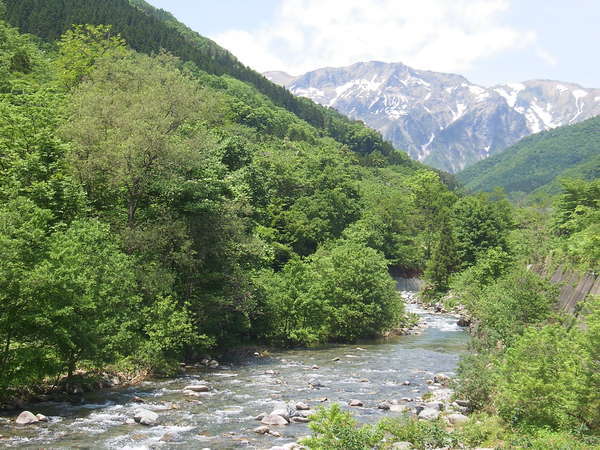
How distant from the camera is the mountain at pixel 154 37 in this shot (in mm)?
100500

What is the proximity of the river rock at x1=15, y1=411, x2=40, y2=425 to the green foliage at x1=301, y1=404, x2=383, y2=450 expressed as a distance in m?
10.1

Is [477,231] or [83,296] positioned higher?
[477,231]

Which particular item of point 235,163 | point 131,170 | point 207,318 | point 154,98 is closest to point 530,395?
point 207,318

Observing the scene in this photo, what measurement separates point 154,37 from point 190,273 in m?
108

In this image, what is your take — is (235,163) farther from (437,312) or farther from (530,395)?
(530,395)

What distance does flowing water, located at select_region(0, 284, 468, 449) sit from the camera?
16344 millimetres

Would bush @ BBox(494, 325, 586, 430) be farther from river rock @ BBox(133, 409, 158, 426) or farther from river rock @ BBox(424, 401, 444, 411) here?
river rock @ BBox(133, 409, 158, 426)

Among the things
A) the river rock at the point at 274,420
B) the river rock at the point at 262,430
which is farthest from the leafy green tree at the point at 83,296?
the river rock at the point at 262,430

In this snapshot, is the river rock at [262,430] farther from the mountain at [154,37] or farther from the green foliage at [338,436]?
the mountain at [154,37]

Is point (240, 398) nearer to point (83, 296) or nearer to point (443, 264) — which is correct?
point (83, 296)

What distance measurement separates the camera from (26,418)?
672 inches

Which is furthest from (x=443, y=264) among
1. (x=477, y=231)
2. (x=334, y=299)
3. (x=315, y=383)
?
(x=315, y=383)

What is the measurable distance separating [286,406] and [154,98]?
84.6ft

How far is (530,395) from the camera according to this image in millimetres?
15773
